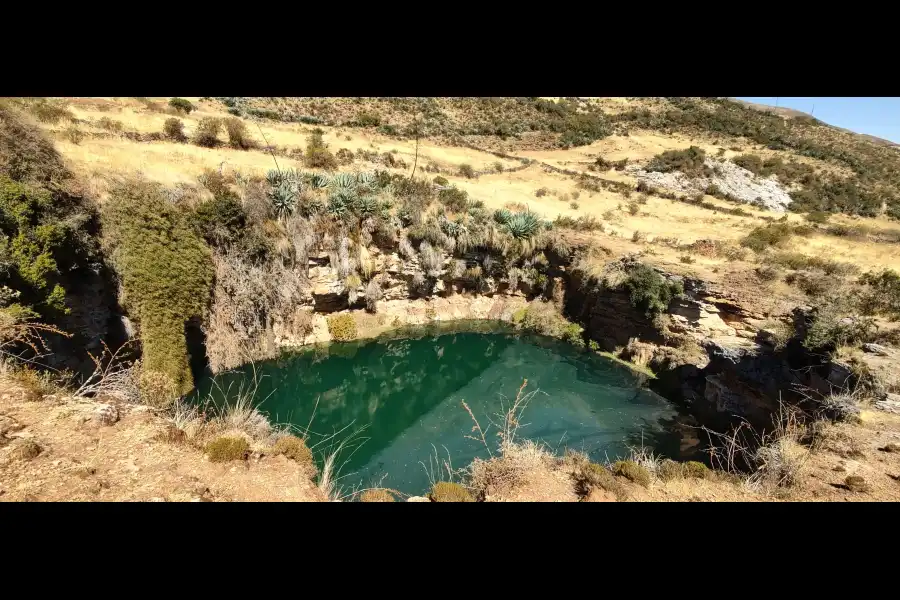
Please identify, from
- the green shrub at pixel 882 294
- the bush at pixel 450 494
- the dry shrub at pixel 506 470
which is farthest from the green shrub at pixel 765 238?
the bush at pixel 450 494

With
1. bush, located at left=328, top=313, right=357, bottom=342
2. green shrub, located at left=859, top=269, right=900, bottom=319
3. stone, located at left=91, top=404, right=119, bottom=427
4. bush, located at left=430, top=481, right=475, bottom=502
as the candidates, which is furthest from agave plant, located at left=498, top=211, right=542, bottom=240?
stone, located at left=91, top=404, right=119, bottom=427

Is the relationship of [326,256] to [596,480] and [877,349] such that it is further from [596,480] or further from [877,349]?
[877,349]

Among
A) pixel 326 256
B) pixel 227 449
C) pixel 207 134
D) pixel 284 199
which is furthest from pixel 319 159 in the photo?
pixel 227 449

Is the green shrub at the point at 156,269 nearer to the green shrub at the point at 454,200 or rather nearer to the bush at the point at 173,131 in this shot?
the bush at the point at 173,131

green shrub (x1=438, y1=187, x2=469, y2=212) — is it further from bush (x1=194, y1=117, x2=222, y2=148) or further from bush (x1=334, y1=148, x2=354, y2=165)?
bush (x1=194, y1=117, x2=222, y2=148)

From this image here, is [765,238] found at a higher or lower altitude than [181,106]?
lower
